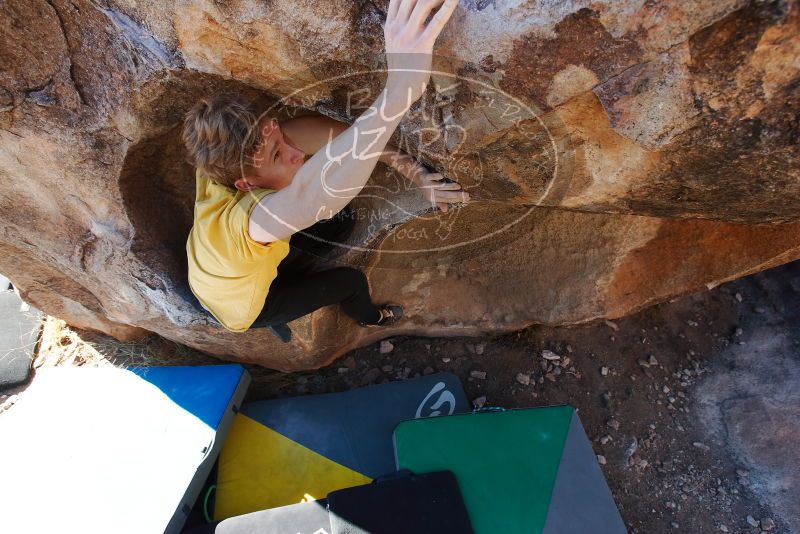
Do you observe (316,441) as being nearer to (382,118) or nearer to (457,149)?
(457,149)

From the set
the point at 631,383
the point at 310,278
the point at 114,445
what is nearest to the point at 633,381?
the point at 631,383

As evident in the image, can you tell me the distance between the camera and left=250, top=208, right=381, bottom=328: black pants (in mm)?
1771

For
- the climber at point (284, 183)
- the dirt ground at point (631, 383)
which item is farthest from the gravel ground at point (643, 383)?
the climber at point (284, 183)

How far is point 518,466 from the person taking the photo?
193 centimetres

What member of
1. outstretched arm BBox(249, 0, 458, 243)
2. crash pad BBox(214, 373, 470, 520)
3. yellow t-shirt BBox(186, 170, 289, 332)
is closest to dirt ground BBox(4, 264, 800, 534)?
crash pad BBox(214, 373, 470, 520)

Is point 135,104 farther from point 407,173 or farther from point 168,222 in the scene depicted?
point 407,173

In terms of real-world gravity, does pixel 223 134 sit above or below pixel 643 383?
above

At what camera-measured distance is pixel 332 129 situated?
1600mm

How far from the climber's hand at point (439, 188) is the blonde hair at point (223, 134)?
0.49m

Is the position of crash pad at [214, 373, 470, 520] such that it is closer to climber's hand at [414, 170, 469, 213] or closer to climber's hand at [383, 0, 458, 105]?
climber's hand at [414, 170, 469, 213]

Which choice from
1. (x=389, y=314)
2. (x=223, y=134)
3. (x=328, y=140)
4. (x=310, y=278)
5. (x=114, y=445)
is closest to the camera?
(x=223, y=134)

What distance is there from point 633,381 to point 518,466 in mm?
722

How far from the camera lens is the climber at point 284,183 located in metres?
1.07

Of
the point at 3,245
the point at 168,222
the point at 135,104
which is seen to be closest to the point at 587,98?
the point at 135,104
